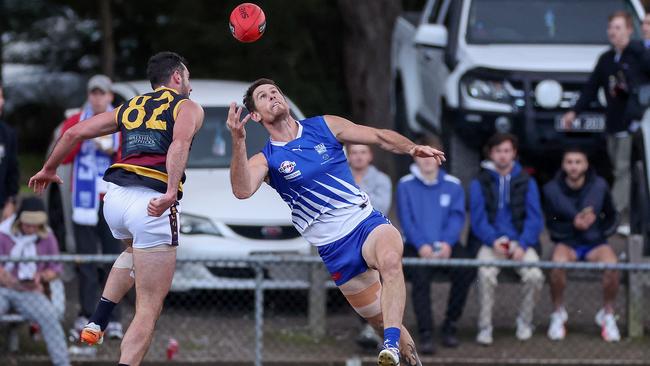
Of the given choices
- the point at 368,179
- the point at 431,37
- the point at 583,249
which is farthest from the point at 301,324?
the point at 431,37

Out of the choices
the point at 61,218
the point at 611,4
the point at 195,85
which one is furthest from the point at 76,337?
the point at 611,4

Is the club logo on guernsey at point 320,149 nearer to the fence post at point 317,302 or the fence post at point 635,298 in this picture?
the fence post at point 317,302

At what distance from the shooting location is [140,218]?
860 centimetres

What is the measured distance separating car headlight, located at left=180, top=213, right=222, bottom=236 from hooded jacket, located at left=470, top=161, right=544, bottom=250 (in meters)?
2.19

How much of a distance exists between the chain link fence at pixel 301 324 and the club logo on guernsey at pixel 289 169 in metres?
2.58

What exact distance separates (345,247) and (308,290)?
3254 millimetres

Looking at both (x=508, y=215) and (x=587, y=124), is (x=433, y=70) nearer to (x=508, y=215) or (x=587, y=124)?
(x=587, y=124)

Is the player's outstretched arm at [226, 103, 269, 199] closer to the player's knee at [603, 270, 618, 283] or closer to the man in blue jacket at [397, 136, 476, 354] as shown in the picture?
the man in blue jacket at [397, 136, 476, 354]

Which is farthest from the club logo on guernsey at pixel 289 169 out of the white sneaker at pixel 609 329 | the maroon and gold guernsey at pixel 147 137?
the white sneaker at pixel 609 329

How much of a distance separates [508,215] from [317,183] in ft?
11.7

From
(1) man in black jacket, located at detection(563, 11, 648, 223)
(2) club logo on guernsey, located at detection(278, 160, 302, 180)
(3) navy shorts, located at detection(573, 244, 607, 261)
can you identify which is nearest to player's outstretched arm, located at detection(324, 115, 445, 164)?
(2) club logo on guernsey, located at detection(278, 160, 302, 180)

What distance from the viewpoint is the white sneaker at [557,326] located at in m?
12.0

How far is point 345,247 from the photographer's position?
9070 millimetres

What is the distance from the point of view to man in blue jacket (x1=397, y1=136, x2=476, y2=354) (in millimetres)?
11859
